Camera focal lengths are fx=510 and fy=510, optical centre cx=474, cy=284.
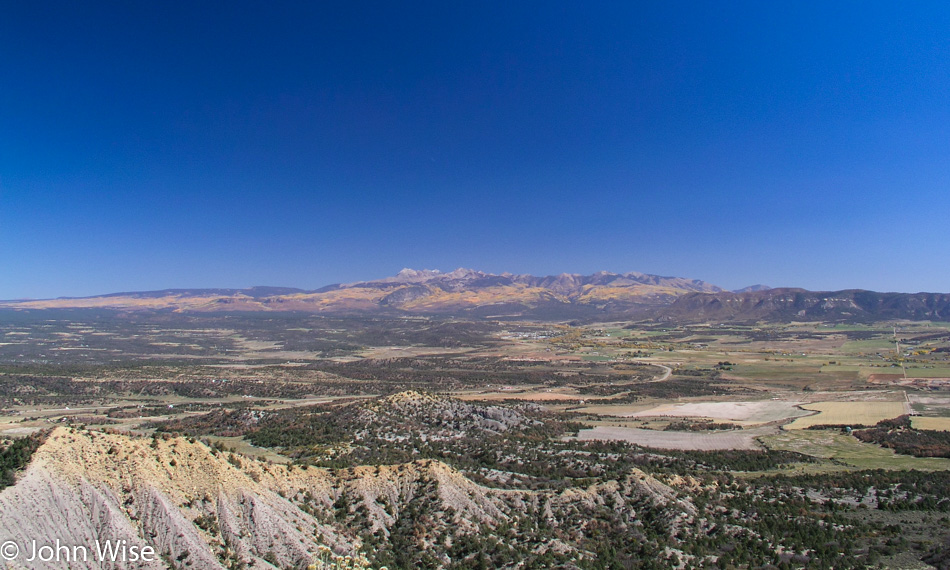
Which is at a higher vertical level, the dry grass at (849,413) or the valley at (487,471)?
the valley at (487,471)

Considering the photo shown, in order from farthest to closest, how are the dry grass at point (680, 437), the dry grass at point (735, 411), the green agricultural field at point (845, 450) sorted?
the dry grass at point (735, 411) → the dry grass at point (680, 437) → the green agricultural field at point (845, 450)

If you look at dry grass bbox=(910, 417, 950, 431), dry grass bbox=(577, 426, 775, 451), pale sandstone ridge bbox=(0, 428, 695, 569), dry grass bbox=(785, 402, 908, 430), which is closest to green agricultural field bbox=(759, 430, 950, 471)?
dry grass bbox=(577, 426, 775, 451)

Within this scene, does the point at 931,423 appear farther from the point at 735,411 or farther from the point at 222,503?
the point at 222,503

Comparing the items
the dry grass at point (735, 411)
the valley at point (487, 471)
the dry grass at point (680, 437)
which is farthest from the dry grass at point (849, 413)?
the dry grass at point (680, 437)

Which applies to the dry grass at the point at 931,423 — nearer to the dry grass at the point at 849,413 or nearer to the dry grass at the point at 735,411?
the dry grass at the point at 849,413

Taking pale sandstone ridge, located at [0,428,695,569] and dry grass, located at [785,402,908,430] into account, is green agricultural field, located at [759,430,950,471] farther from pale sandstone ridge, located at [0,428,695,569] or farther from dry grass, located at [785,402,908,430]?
pale sandstone ridge, located at [0,428,695,569]

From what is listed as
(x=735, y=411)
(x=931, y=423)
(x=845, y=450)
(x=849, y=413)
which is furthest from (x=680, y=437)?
(x=931, y=423)

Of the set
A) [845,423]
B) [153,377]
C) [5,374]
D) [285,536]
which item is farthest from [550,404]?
[5,374]
